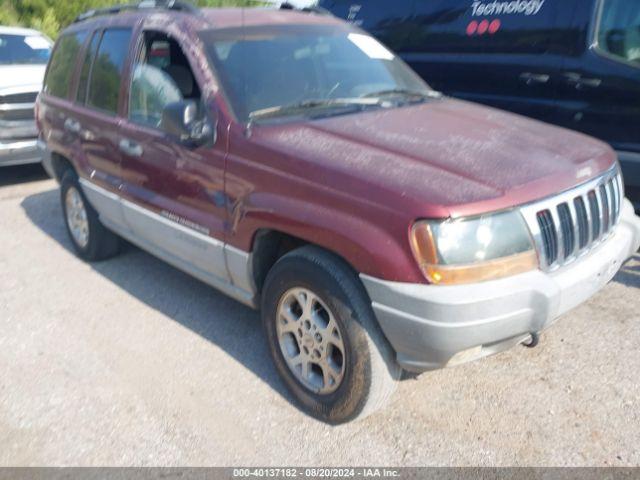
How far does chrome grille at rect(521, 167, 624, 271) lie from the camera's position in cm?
265

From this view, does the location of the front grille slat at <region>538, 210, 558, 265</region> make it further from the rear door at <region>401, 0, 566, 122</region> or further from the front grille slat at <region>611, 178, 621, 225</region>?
the rear door at <region>401, 0, 566, 122</region>

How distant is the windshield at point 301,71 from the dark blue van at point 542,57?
4.47ft

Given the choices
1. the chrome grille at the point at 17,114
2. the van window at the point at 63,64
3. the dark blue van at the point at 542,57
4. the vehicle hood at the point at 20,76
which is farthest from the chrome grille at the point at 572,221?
the vehicle hood at the point at 20,76

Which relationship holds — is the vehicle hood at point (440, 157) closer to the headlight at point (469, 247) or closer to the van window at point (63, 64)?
the headlight at point (469, 247)

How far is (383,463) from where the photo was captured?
2.81 metres

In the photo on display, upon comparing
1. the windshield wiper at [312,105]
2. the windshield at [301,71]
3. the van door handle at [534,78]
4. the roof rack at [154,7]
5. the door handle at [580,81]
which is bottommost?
the van door handle at [534,78]

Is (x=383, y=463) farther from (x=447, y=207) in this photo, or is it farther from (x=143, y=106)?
(x=143, y=106)

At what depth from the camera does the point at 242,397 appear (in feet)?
10.9

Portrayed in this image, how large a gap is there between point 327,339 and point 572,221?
1.21 m

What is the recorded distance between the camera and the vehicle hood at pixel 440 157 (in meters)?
2.56

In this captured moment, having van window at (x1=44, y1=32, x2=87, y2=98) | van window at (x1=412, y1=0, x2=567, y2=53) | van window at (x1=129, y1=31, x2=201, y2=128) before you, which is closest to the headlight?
van window at (x1=129, y1=31, x2=201, y2=128)

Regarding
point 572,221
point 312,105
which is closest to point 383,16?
point 312,105

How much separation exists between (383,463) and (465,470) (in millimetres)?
351

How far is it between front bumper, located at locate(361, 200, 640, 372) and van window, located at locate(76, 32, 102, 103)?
123 inches
